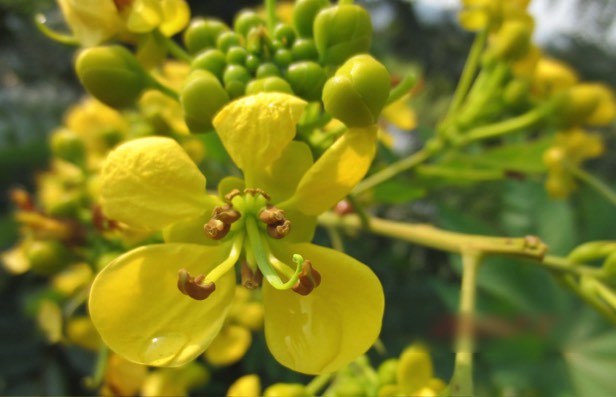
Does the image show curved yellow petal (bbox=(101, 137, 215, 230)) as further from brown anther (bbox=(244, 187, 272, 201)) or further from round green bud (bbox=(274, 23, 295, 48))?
round green bud (bbox=(274, 23, 295, 48))

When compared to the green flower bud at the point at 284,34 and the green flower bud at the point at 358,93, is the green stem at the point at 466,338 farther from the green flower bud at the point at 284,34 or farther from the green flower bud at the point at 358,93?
the green flower bud at the point at 284,34

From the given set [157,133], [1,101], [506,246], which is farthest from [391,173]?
[1,101]

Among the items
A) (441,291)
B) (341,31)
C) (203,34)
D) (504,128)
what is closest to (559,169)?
(504,128)

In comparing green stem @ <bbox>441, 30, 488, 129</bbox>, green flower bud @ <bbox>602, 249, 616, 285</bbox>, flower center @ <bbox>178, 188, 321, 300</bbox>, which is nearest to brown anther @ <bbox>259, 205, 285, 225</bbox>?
flower center @ <bbox>178, 188, 321, 300</bbox>

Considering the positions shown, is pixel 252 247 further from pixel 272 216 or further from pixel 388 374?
pixel 388 374

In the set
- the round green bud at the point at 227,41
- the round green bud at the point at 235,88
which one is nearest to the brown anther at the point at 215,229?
the round green bud at the point at 235,88

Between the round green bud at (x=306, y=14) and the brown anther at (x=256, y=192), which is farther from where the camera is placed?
the round green bud at (x=306, y=14)

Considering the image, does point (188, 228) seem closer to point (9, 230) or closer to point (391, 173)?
point (391, 173)
